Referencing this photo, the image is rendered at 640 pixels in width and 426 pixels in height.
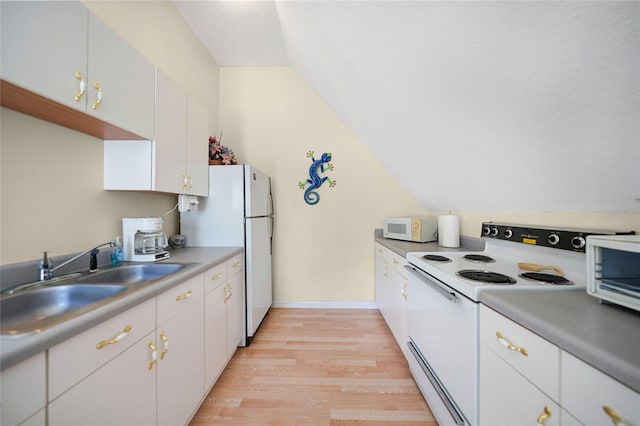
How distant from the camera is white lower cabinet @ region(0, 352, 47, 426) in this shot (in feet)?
1.76

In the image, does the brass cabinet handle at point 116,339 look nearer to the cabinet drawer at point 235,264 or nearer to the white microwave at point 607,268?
the cabinet drawer at point 235,264

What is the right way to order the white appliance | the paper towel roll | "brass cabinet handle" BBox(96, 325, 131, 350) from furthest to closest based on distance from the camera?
1. the paper towel roll
2. the white appliance
3. "brass cabinet handle" BBox(96, 325, 131, 350)

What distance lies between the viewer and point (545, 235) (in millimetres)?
1284

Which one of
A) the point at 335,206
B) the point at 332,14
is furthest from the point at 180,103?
the point at 335,206

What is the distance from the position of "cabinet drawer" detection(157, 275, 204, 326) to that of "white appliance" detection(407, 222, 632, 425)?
1.34m

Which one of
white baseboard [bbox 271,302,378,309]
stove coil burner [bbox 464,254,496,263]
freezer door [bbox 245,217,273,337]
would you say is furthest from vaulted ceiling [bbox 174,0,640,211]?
white baseboard [bbox 271,302,378,309]

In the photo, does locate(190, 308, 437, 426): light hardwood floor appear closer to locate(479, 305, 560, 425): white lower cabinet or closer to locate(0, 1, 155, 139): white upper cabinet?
locate(479, 305, 560, 425): white lower cabinet

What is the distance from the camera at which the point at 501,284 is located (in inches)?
40.0

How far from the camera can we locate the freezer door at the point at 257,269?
2.14 m

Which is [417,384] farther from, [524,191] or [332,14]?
[332,14]

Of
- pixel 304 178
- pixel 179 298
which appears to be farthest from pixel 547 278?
pixel 304 178

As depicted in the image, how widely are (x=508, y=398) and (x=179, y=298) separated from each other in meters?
1.43

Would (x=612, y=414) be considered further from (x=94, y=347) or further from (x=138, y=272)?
(x=138, y=272)

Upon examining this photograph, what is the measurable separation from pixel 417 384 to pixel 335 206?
6.32 ft
